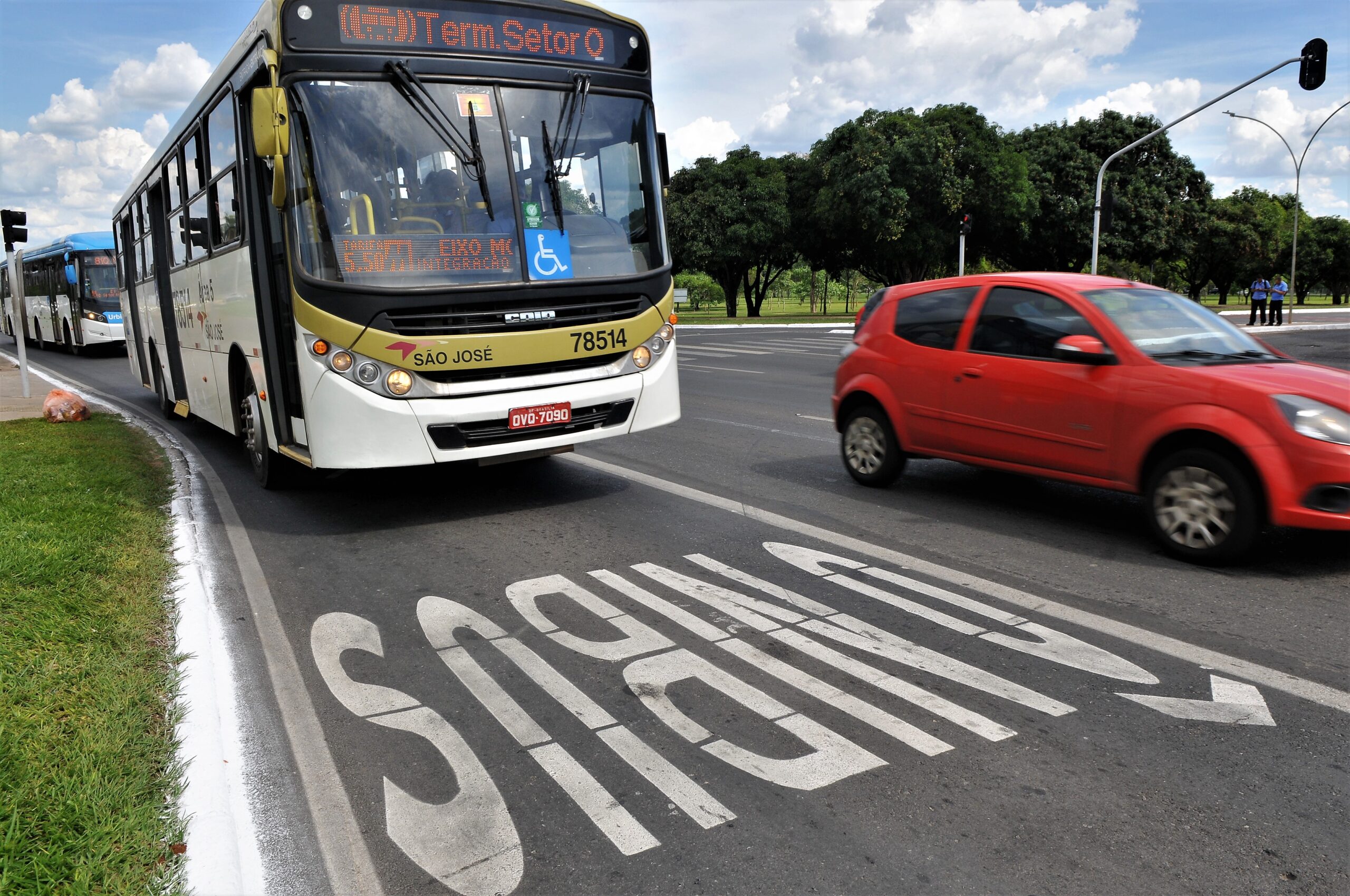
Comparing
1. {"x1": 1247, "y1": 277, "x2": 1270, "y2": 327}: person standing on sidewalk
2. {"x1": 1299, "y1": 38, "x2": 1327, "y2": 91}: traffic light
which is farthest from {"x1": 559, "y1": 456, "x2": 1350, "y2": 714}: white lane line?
{"x1": 1247, "y1": 277, "x2": 1270, "y2": 327}: person standing on sidewalk

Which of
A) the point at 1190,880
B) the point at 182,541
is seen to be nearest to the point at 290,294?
the point at 182,541

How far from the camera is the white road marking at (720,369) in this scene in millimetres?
19328

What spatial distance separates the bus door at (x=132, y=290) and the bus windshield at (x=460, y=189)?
340 inches

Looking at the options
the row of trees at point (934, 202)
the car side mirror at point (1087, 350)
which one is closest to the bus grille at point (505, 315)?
the car side mirror at point (1087, 350)

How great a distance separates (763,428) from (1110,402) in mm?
5595

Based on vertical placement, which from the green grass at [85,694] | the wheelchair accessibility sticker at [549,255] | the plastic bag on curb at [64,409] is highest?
the wheelchair accessibility sticker at [549,255]

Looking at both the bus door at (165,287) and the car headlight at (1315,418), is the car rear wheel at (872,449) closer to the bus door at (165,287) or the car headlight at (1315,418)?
the car headlight at (1315,418)

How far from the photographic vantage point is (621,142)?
773 cm

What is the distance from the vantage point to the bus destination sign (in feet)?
22.2

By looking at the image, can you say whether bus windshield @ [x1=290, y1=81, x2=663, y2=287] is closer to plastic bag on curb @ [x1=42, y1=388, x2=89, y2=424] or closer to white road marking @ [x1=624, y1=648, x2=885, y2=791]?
white road marking @ [x1=624, y1=648, x2=885, y2=791]

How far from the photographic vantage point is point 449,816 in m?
3.35

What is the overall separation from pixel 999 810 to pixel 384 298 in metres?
4.92

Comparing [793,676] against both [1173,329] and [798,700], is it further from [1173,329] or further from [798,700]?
[1173,329]

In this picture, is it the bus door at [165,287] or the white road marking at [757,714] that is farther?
the bus door at [165,287]
